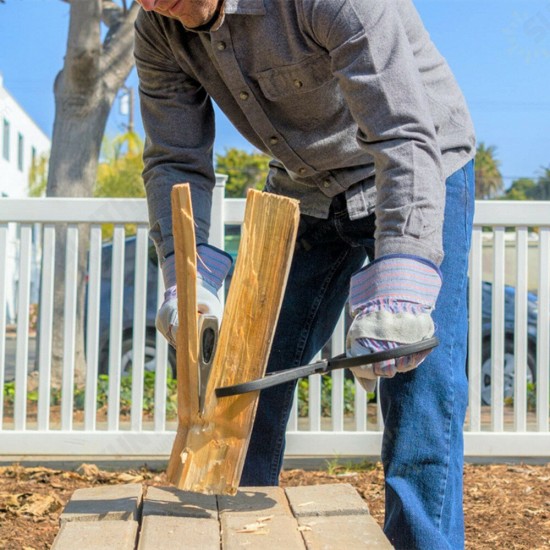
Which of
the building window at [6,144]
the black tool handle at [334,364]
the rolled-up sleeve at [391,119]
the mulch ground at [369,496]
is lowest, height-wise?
the mulch ground at [369,496]

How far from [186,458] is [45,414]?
10.0 ft

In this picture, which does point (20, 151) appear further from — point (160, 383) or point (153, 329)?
point (160, 383)

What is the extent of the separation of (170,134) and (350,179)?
474 mm

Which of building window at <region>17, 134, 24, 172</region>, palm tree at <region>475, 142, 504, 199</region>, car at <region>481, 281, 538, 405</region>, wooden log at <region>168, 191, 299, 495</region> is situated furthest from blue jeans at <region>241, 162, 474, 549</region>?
palm tree at <region>475, 142, 504, 199</region>

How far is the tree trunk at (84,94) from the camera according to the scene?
21.5ft

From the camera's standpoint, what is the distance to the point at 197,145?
217 centimetres

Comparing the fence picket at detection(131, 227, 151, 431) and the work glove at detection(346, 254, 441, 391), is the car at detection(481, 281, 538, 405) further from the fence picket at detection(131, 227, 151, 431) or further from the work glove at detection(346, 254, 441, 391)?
the work glove at detection(346, 254, 441, 391)

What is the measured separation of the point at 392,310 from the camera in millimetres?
1542

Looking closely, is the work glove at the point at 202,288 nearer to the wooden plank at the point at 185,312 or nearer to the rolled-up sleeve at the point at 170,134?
the rolled-up sleeve at the point at 170,134

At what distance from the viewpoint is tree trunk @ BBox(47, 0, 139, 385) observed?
6543 millimetres

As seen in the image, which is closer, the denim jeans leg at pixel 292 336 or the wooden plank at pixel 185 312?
the wooden plank at pixel 185 312

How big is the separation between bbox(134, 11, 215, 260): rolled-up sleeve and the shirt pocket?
0.28 meters

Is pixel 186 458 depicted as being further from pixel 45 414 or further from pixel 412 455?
pixel 45 414

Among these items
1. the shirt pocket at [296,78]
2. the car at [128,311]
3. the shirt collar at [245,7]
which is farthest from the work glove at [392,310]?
the car at [128,311]
